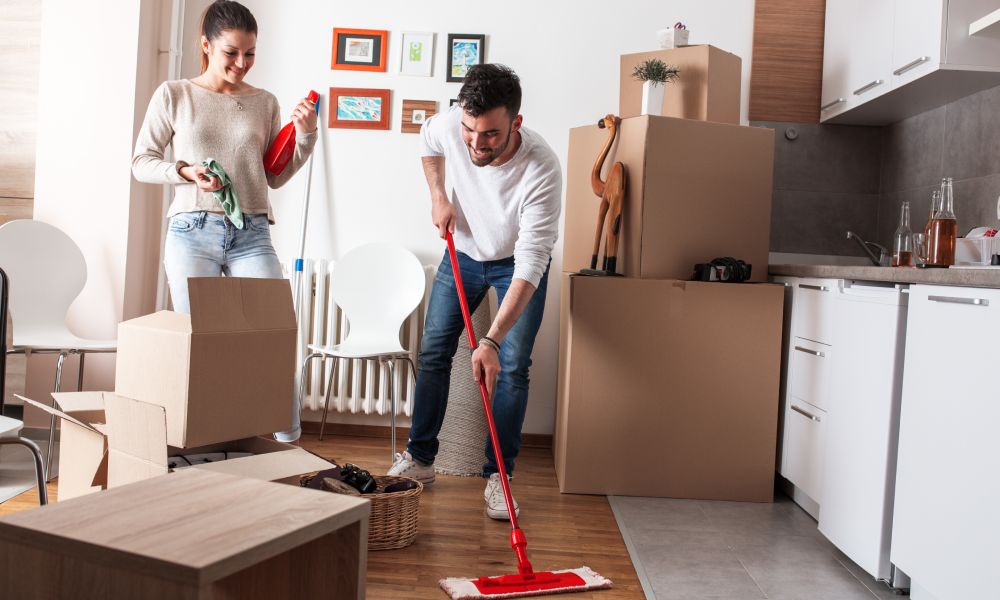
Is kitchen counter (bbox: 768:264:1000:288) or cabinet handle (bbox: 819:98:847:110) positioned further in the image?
cabinet handle (bbox: 819:98:847:110)

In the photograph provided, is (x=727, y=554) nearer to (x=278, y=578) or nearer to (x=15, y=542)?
(x=278, y=578)

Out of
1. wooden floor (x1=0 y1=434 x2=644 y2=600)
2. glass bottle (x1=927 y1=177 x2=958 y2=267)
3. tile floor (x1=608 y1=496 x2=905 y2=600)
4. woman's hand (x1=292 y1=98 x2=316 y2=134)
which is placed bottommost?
wooden floor (x1=0 y1=434 x2=644 y2=600)

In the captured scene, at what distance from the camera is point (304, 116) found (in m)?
2.33

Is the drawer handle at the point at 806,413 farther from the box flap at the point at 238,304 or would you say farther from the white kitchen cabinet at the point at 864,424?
the box flap at the point at 238,304

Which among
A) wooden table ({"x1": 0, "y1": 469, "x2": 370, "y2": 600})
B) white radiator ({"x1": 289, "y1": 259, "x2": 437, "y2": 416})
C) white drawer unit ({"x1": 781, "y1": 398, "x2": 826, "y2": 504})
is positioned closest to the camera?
wooden table ({"x1": 0, "y1": 469, "x2": 370, "y2": 600})

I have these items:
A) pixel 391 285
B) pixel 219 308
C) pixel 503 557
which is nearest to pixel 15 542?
pixel 219 308

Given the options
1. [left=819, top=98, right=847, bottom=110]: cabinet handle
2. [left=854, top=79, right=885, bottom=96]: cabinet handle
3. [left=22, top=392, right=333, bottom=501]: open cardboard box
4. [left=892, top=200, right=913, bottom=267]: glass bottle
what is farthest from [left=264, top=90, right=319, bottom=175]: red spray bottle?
[left=819, top=98, right=847, bottom=110]: cabinet handle

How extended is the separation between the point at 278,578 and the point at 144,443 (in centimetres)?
72

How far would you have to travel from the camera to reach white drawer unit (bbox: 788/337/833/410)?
238 centimetres

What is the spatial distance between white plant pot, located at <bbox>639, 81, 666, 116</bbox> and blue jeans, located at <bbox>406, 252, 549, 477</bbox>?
0.75 m

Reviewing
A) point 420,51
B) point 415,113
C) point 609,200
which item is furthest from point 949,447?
point 420,51

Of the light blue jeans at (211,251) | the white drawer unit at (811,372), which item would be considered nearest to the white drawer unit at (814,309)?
the white drawer unit at (811,372)

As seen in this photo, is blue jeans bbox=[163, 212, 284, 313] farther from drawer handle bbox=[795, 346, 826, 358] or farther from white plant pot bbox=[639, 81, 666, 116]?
drawer handle bbox=[795, 346, 826, 358]

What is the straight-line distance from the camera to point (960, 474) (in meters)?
1.63
